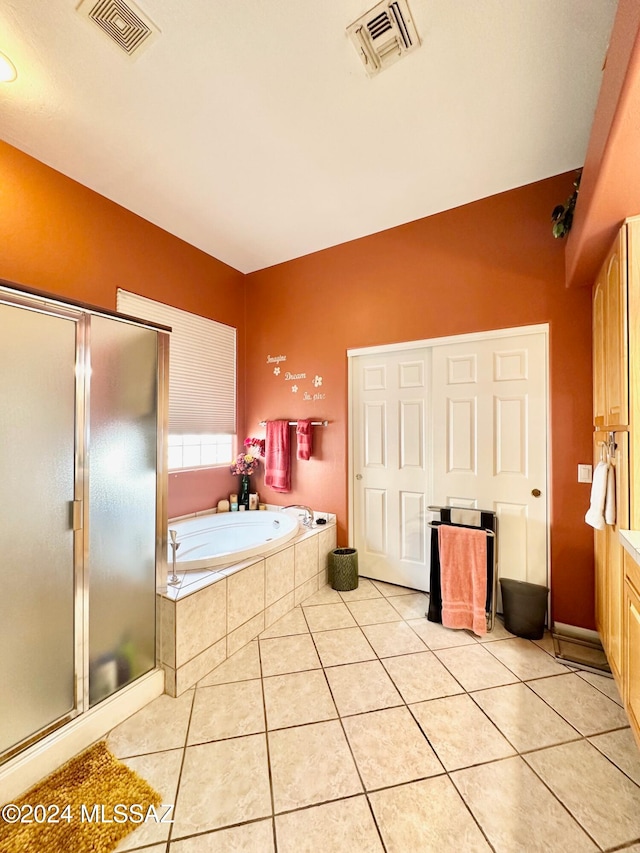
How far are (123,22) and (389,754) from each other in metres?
3.18

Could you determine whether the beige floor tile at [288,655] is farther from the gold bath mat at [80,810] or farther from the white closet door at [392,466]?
the white closet door at [392,466]

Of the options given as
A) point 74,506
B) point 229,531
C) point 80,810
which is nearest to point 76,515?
point 74,506

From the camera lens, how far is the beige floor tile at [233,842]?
42.7 inches

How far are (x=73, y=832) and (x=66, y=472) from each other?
4.02ft

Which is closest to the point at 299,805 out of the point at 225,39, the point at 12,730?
the point at 12,730

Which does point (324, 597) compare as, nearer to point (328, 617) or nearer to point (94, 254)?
point (328, 617)

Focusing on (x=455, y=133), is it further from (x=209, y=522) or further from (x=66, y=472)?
(x=209, y=522)

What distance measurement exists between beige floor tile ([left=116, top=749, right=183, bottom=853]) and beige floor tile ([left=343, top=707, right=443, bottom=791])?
2.33ft

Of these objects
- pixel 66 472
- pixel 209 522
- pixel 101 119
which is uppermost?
pixel 101 119

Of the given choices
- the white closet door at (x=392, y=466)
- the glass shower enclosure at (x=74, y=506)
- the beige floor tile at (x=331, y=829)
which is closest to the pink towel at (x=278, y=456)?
the white closet door at (x=392, y=466)

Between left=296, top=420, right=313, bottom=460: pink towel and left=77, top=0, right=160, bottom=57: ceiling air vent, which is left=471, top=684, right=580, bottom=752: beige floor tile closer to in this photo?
left=296, top=420, right=313, bottom=460: pink towel

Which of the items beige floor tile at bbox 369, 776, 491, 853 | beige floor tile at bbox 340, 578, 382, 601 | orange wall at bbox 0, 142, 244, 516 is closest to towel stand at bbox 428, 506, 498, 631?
beige floor tile at bbox 340, 578, 382, 601

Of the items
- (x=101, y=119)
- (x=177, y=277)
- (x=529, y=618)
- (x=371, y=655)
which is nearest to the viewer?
(x=101, y=119)

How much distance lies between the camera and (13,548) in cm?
129
